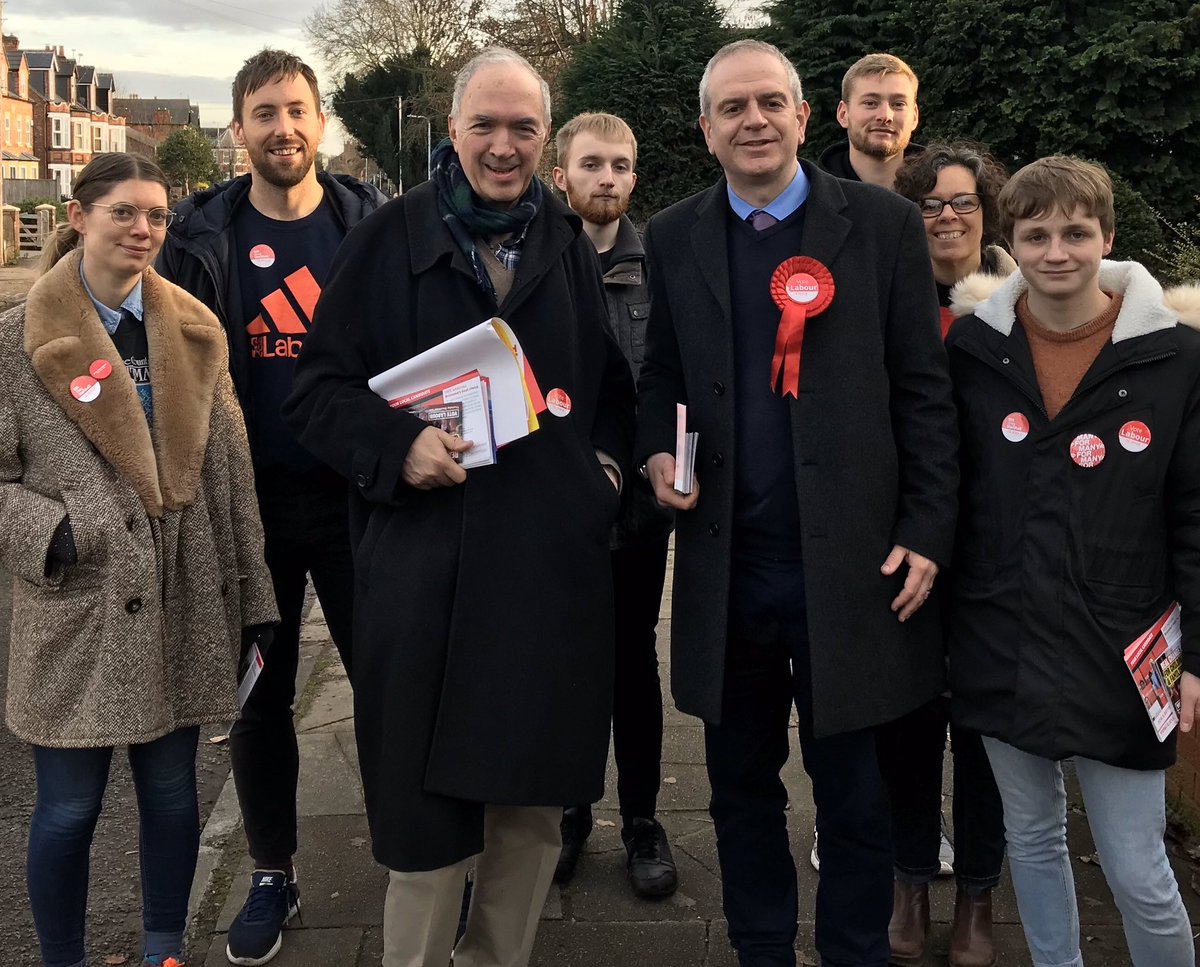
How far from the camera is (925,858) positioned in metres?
3.52

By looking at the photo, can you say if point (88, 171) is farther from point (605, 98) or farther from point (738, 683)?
point (605, 98)

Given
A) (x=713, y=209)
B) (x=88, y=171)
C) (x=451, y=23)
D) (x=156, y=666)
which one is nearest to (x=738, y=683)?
(x=713, y=209)

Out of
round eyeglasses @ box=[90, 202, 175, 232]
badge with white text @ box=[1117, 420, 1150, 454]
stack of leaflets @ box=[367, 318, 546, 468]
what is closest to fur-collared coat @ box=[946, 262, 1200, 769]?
badge with white text @ box=[1117, 420, 1150, 454]

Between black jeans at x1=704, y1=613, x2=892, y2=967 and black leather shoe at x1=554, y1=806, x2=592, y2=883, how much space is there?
786 mm

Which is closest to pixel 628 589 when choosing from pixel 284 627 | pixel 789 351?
pixel 284 627

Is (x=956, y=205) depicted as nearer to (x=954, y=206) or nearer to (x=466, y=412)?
(x=954, y=206)

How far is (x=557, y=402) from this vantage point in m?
2.94

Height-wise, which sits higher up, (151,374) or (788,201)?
(788,201)

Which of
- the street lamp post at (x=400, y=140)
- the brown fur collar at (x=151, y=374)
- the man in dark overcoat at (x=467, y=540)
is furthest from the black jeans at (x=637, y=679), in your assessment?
the street lamp post at (x=400, y=140)

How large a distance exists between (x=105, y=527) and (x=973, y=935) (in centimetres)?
242

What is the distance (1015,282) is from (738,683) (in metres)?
1.15

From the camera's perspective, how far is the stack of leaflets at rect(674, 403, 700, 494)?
2.94 metres

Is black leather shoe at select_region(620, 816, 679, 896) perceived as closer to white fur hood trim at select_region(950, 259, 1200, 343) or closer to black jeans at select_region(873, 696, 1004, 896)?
black jeans at select_region(873, 696, 1004, 896)

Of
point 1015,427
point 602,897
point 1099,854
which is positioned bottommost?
point 602,897
